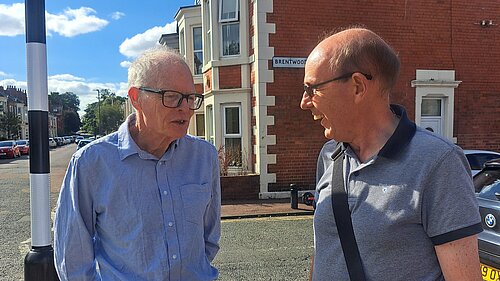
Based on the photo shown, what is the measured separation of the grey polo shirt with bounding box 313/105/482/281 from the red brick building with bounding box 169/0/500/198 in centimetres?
850

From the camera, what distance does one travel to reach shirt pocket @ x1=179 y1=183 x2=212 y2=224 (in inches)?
70.2

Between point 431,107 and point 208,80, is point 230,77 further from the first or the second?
point 431,107

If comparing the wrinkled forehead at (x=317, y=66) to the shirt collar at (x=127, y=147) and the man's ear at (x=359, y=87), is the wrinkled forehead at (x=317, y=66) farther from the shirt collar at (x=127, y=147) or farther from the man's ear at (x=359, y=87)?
the shirt collar at (x=127, y=147)

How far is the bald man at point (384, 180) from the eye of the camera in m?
1.21

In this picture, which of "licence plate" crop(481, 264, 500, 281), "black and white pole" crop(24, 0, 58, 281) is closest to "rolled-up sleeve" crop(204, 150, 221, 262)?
"black and white pole" crop(24, 0, 58, 281)

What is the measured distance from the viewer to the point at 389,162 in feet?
4.42

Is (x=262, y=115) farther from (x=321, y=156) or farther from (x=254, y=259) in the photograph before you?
(x=321, y=156)

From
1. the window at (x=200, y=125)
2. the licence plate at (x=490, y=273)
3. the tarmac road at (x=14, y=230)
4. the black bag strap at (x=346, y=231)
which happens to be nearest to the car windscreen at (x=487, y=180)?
the licence plate at (x=490, y=273)

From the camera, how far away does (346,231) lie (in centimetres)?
140

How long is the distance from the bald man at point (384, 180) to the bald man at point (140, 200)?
605 millimetres

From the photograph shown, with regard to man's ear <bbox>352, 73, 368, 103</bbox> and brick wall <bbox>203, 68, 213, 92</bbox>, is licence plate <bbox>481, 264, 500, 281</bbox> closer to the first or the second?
man's ear <bbox>352, 73, 368, 103</bbox>

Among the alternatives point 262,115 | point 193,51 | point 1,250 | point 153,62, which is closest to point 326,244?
point 153,62

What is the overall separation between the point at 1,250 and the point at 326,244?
6.19 metres

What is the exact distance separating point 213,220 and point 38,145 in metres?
1.24
